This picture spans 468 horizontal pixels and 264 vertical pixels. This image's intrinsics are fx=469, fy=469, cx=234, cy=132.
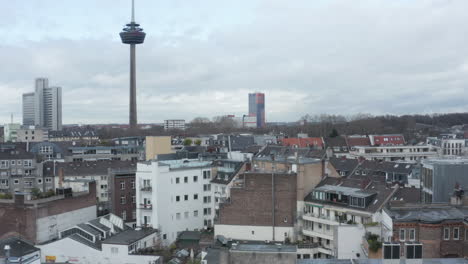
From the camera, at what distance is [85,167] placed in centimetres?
6869

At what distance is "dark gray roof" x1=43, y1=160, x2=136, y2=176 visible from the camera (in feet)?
222

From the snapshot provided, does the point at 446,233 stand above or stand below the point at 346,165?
below

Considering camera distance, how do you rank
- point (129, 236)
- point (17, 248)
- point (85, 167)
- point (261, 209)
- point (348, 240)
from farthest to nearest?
point (85, 167), point (261, 209), point (129, 236), point (17, 248), point (348, 240)

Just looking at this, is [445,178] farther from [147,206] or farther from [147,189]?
[147,206]

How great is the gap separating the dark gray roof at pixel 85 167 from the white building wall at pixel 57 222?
19.2 m

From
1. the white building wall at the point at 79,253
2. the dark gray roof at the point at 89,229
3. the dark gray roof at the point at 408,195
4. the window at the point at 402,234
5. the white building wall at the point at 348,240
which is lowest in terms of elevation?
the white building wall at the point at 79,253

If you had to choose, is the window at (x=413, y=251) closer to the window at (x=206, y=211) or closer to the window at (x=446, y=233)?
the window at (x=446, y=233)

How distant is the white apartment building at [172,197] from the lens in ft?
150

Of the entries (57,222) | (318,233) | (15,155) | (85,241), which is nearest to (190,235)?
(85,241)

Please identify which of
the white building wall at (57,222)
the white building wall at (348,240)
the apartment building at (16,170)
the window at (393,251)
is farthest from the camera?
the apartment building at (16,170)

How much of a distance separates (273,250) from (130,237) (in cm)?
1853

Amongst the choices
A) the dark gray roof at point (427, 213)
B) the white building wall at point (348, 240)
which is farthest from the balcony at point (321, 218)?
the dark gray roof at point (427, 213)

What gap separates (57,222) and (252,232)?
17973 millimetres

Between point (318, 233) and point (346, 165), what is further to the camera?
point (346, 165)
